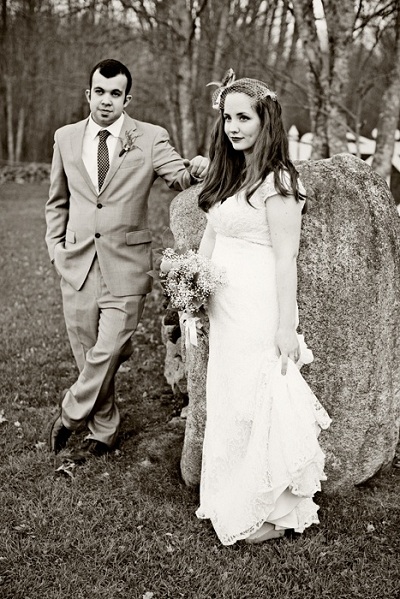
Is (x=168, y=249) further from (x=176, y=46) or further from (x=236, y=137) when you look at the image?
(x=176, y=46)

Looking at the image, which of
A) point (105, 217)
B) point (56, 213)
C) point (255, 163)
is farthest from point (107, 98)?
point (255, 163)

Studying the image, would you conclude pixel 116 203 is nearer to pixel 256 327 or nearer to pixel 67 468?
pixel 256 327

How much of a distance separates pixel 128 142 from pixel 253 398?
1.89 m

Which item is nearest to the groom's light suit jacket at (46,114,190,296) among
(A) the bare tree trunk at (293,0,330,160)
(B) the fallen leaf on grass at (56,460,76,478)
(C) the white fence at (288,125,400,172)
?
(B) the fallen leaf on grass at (56,460,76,478)

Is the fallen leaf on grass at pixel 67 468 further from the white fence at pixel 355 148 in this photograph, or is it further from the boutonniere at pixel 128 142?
the white fence at pixel 355 148

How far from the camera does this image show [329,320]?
12.8 feet

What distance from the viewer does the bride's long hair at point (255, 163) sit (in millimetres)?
3295

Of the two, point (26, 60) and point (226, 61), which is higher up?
point (226, 61)

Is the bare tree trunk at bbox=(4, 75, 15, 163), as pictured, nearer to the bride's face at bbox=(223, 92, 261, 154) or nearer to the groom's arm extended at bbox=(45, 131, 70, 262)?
the groom's arm extended at bbox=(45, 131, 70, 262)

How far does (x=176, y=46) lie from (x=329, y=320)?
10898mm

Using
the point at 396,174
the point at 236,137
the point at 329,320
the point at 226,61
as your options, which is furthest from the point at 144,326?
the point at 226,61

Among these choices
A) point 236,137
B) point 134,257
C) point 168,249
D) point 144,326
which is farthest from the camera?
point 144,326

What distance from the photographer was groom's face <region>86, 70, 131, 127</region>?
4.18m

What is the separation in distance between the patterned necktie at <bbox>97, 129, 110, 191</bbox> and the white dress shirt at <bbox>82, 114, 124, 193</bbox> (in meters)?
0.02
